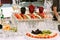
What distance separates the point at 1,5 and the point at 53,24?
67 centimetres

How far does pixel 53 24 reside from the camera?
1498 mm

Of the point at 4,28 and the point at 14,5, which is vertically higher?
the point at 14,5

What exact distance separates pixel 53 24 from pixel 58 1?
53cm

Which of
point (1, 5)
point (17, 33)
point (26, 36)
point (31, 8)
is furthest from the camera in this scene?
point (1, 5)

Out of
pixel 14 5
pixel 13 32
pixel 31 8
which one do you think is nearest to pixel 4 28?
pixel 13 32

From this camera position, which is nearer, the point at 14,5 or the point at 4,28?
the point at 4,28

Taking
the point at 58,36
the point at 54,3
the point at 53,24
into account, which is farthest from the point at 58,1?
the point at 58,36

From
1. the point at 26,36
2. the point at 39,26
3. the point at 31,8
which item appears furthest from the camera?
the point at 31,8

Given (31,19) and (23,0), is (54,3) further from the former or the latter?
(31,19)

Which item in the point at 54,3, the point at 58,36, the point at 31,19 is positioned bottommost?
the point at 58,36

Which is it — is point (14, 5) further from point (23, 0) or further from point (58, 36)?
point (58, 36)

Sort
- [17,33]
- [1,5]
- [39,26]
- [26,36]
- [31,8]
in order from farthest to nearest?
[1,5] < [31,8] < [39,26] < [17,33] < [26,36]

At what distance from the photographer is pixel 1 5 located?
186 cm

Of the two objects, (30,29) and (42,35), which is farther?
(30,29)
